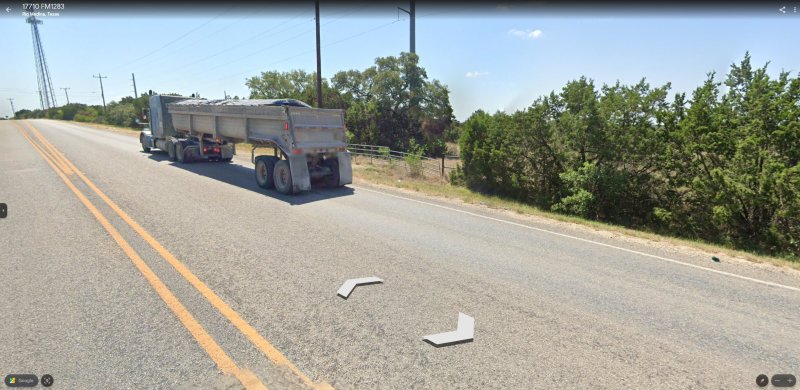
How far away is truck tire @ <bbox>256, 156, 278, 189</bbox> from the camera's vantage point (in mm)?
10391

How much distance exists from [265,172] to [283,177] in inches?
39.2

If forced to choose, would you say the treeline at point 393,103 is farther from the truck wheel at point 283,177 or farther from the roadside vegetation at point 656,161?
the truck wheel at point 283,177

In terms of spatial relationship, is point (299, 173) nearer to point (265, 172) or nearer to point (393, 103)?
point (265, 172)

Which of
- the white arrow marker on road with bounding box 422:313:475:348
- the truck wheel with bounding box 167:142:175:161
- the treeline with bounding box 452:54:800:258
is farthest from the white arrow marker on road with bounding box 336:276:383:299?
the truck wheel with bounding box 167:142:175:161

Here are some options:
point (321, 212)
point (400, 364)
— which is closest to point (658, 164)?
point (321, 212)

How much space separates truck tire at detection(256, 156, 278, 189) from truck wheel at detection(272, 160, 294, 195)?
1.02 ft

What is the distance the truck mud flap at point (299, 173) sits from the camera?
967 centimetres

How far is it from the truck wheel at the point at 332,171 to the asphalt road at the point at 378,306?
384 cm

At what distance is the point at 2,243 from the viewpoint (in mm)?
5477

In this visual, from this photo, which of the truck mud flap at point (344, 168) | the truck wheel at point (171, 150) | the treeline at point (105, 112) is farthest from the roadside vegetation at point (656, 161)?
the treeline at point (105, 112)

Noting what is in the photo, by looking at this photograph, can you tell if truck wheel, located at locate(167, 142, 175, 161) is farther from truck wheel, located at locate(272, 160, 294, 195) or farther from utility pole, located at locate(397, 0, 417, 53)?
utility pole, located at locate(397, 0, 417, 53)

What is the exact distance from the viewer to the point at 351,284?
4.36 metres

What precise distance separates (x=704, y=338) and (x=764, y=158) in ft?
25.6

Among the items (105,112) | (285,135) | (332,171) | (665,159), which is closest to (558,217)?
(665,159)
